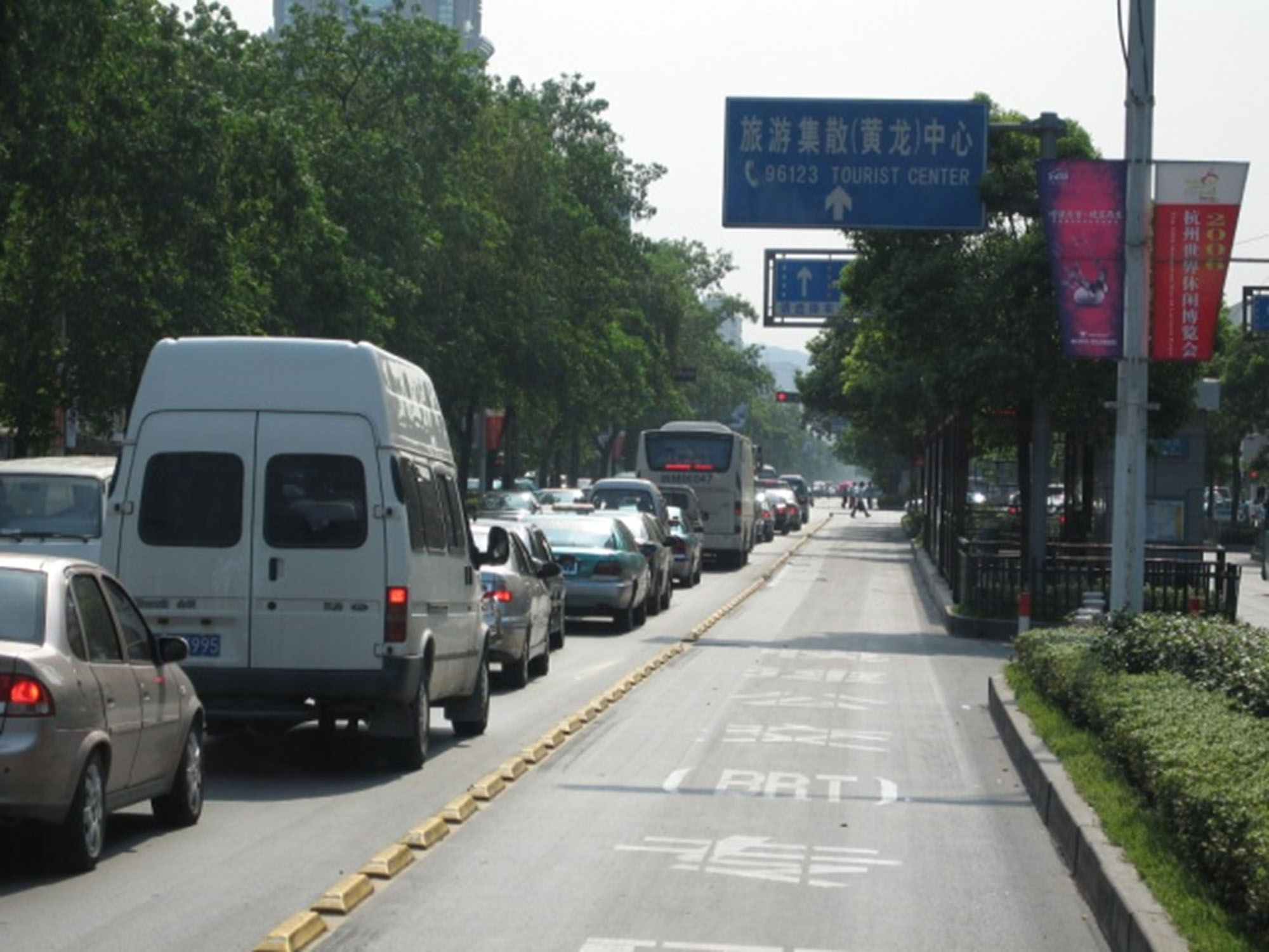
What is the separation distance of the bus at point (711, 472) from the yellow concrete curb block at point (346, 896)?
141 feet

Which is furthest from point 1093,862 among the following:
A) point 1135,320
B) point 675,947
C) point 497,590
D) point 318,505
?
point 1135,320

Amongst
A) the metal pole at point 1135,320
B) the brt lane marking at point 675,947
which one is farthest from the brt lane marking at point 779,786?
the metal pole at point 1135,320

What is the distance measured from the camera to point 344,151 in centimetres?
4834

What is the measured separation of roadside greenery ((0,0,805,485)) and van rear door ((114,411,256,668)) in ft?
Answer: 50.3

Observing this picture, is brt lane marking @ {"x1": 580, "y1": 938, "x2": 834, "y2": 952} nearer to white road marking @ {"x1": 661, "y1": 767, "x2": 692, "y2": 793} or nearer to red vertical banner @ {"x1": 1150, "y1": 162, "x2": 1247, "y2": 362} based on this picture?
white road marking @ {"x1": 661, "y1": 767, "x2": 692, "y2": 793}

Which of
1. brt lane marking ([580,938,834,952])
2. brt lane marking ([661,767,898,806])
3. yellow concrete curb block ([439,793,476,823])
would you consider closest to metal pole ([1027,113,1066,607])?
brt lane marking ([661,767,898,806])

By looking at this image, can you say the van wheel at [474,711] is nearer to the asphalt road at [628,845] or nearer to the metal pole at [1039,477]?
the asphalt road at [628,845]

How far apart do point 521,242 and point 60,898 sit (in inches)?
2105

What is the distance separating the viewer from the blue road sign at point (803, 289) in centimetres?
4609

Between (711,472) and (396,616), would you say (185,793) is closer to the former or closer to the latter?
(396,616)

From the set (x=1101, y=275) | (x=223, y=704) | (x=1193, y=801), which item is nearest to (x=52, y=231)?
(x=1101, y=275)

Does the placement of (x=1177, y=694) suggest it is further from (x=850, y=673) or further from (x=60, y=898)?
(x=850, y=673)

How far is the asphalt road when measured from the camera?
9.06 metres

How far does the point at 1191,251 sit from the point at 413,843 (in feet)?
38.9
